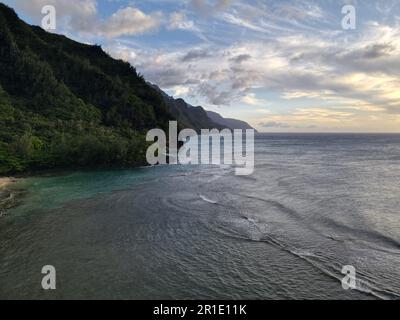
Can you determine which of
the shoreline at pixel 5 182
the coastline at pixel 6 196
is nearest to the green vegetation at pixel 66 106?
the shoreline at pixel 5 182

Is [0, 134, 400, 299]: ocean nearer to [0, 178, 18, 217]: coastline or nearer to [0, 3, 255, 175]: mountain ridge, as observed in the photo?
[0, 178, 18, 217]: coastline

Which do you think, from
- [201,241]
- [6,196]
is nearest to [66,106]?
[6,196]

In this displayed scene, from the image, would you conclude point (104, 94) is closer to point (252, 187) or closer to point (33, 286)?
point (252, 187)

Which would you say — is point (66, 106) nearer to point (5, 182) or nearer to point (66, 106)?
point (66, 106)

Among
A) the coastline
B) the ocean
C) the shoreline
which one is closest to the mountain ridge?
the shoreline

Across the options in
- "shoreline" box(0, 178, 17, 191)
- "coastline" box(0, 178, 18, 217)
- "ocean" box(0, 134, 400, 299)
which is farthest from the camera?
"shoreline" box(0, 178, 17, 191)

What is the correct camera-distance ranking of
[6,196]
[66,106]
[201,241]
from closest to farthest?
[201,241], [6,196], [66,106]
